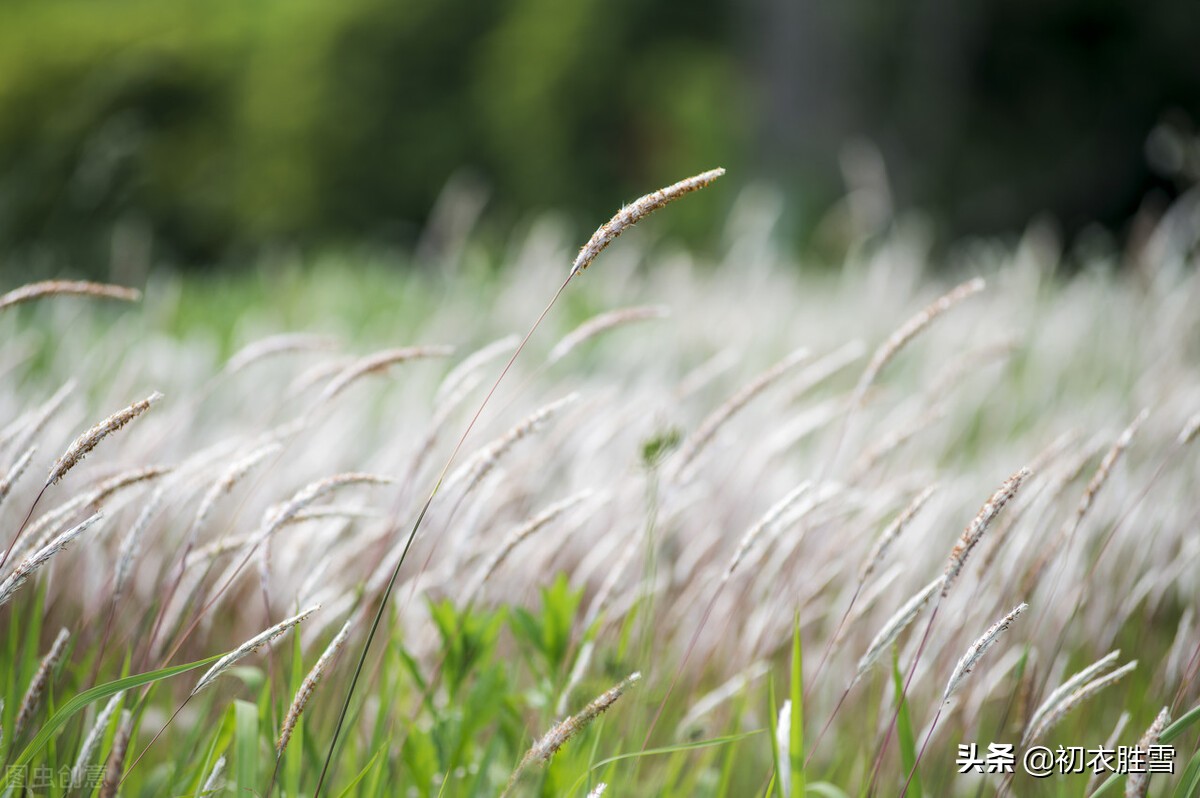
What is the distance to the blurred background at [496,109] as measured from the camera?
8.46 meters

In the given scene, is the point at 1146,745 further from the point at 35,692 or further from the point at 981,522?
the point at 35,692

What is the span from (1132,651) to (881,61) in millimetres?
4605

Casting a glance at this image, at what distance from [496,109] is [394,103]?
1017 millimetres

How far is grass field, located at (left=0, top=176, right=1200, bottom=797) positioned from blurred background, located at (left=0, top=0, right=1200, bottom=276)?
4.76 meters

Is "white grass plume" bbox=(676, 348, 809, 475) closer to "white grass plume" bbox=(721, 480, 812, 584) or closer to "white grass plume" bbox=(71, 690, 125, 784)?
"white grass plume" bbox=(721, 480, 812, 584)

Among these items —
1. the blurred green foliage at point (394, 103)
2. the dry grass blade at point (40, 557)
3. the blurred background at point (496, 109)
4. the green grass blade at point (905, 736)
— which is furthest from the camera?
the blurred green foliage at point (394, 103)

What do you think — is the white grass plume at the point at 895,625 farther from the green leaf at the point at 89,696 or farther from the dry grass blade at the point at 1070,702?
the green leaf at the point at 89,696

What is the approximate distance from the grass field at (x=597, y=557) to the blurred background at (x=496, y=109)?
15.6ft

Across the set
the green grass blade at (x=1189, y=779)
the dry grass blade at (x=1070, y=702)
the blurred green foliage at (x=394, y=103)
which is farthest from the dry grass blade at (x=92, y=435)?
the blurred green foliage at (x=394, y=103)

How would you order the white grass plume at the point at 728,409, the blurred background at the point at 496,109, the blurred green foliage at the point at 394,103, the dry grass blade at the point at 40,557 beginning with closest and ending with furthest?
the dry grass blade at the point at 40,557 < the white grass plume at the point at 728,409 < the blurred background at the point at 496,109 < the blurred green foliage at the point at 394,103

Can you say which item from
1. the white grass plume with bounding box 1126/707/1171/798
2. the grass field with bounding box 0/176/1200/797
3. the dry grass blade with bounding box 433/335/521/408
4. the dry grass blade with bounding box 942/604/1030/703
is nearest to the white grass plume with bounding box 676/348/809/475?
the grass field with bounding box 0/176/1200/797

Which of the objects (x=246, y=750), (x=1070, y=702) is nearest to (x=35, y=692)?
(x=246, y=750)

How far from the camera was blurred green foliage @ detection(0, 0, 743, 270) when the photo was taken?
8.92 m

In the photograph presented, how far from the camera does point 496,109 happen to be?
954cm
